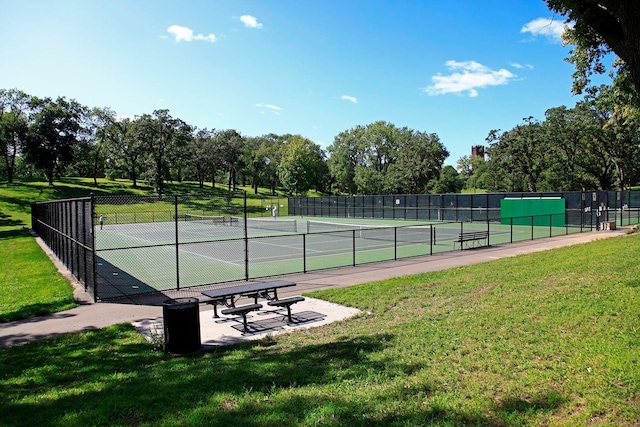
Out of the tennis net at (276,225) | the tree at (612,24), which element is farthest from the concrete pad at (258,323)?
the tennis net at (276,225)

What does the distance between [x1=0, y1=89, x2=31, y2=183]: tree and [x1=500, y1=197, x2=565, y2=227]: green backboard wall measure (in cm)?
6621

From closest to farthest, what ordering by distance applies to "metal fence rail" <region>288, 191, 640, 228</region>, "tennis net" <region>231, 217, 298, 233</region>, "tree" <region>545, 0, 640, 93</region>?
"tree" <region>545, 0, 640, 93</region>, "metal fence rail" <region>288, 191, 640, 228</region>, "tennis net" <region>231, 217, 298, 233</region>

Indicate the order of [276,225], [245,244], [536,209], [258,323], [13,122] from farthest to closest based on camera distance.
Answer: [13,122] < [276,225] < [536,209] < [245,244] < [258,323]

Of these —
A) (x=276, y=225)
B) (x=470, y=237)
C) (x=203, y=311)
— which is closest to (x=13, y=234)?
(x=276, y=225)

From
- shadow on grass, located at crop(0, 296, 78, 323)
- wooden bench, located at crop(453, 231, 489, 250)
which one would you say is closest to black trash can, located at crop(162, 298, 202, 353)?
shadow on grass, located at crop(0, 296, 78, 323)

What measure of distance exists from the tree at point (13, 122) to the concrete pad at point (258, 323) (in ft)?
228

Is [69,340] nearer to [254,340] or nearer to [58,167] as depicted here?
[254,340]

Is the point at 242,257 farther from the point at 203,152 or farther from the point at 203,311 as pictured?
the point at 203,152

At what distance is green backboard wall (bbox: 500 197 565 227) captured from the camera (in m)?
31.7

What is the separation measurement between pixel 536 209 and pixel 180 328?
3225cm

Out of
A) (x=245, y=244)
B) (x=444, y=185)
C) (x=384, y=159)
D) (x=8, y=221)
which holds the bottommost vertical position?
(x=8, y=221)

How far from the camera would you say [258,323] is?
9.06 metres

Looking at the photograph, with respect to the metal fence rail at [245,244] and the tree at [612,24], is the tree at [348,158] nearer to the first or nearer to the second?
the metal fence rail at [245,244]

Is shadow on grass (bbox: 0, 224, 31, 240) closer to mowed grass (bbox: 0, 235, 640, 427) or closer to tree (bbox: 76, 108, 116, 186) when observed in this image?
mowed grass (bbox: 0, 235, 640, 427)
